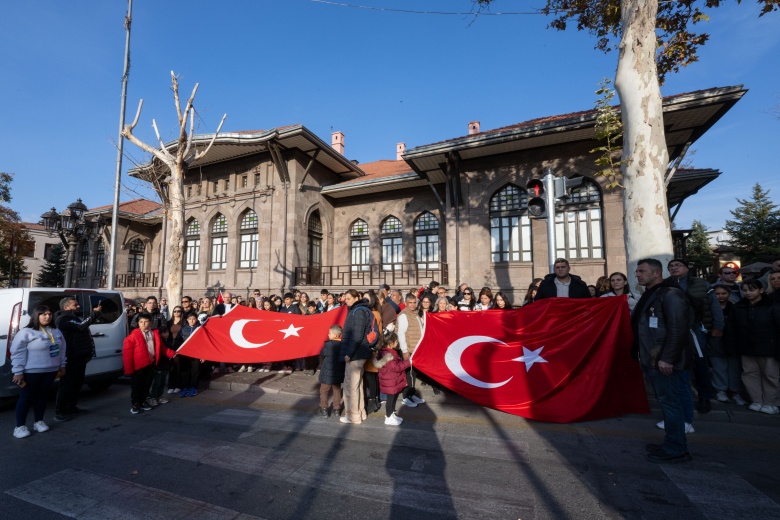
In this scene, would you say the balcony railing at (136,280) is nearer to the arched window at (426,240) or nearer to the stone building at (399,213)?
the stone building at (399,213)

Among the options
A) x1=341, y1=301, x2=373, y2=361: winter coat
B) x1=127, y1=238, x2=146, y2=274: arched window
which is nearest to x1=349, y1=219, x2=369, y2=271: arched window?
x1=341, y1=301, x2=373, y2=361: winter coat

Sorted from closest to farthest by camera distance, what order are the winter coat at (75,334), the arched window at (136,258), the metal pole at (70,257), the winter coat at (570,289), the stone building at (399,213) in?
the winter coat at (75,334), the winter coat at (570,289), the metal pole at (70,257), the stone building at (399,213), the arched window at (136,258)

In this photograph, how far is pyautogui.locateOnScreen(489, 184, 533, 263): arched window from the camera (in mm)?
15281

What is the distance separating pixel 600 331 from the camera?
5.22m

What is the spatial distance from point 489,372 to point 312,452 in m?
2.82

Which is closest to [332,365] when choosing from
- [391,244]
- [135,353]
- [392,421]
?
[392,421]

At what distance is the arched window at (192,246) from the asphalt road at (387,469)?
55.6 ft

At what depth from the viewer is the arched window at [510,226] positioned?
15.3 meters

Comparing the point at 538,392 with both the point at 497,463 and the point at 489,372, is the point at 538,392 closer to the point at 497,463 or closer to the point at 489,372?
the point at 489,372

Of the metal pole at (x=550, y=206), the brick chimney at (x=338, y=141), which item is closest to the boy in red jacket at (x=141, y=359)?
the metal pole at (x=550, y=206)

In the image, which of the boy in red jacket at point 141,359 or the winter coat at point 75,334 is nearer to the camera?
the winter coat at point 75,334

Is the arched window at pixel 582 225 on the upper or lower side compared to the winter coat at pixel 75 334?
upper

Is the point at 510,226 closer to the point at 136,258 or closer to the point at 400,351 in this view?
the point at 400,351

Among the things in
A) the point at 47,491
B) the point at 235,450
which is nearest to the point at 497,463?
the point at 235,450
